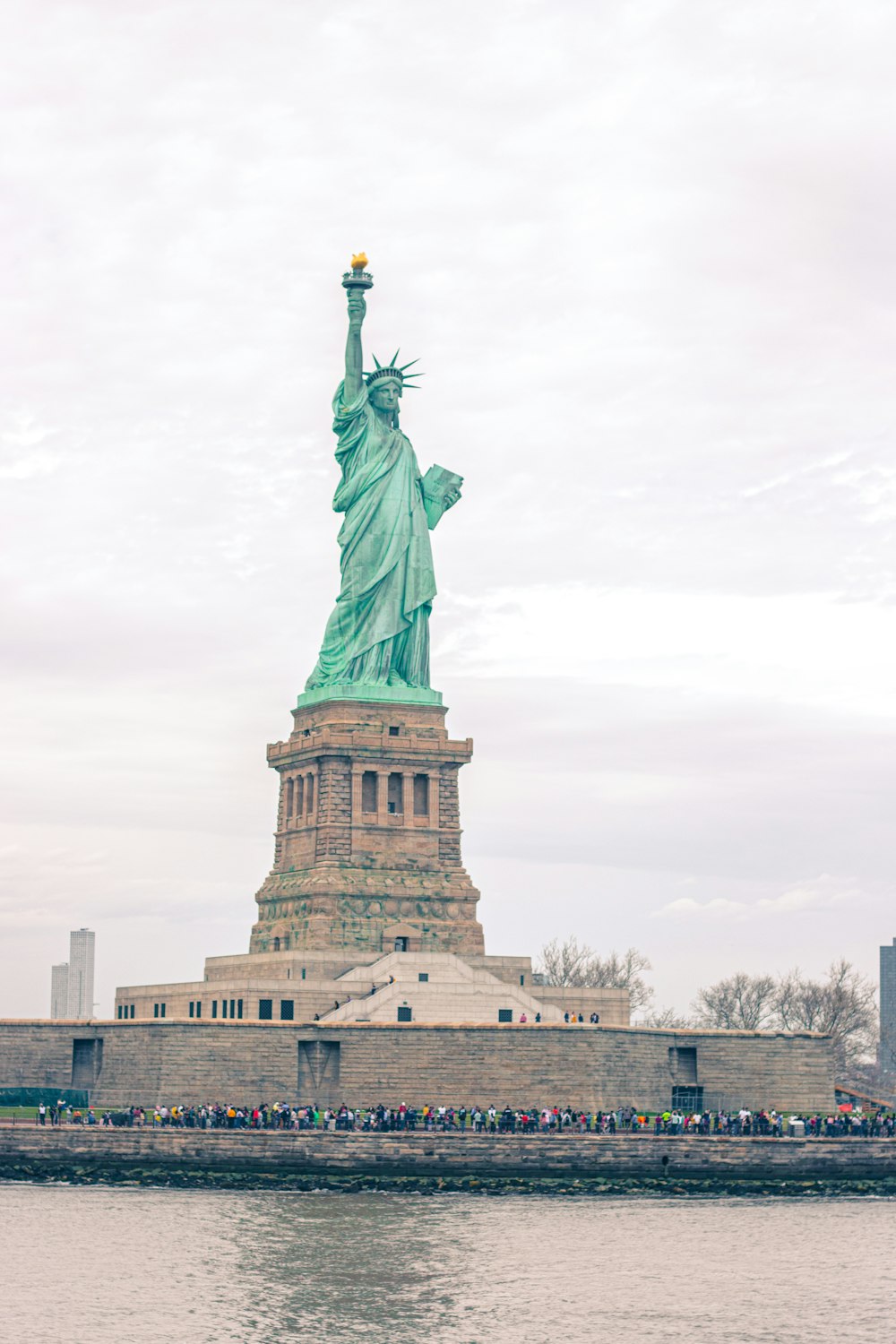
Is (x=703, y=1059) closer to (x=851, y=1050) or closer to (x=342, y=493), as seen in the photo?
(x=342, y=493)

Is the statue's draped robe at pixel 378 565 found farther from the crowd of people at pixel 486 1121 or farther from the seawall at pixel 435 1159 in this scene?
the seawall at pixel 435 1159

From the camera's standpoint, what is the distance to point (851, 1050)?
336 ft

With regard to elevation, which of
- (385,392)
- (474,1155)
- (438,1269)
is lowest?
(438,1269)

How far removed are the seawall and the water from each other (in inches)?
83.5

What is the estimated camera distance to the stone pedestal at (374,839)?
78.0 metres

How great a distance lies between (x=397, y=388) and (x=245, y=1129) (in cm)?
2681

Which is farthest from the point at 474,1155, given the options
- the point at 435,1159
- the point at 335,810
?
the point at 335,810

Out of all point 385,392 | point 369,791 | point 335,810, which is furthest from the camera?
point 385,392

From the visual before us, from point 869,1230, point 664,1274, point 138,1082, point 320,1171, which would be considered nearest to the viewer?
point 664,1274

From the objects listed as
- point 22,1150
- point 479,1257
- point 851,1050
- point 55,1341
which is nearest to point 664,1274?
point 479,1257

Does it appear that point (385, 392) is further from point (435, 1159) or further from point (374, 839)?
point (435, 1159)

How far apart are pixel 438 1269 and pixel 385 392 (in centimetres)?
3741

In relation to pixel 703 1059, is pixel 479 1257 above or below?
below

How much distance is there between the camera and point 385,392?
3211 inches
